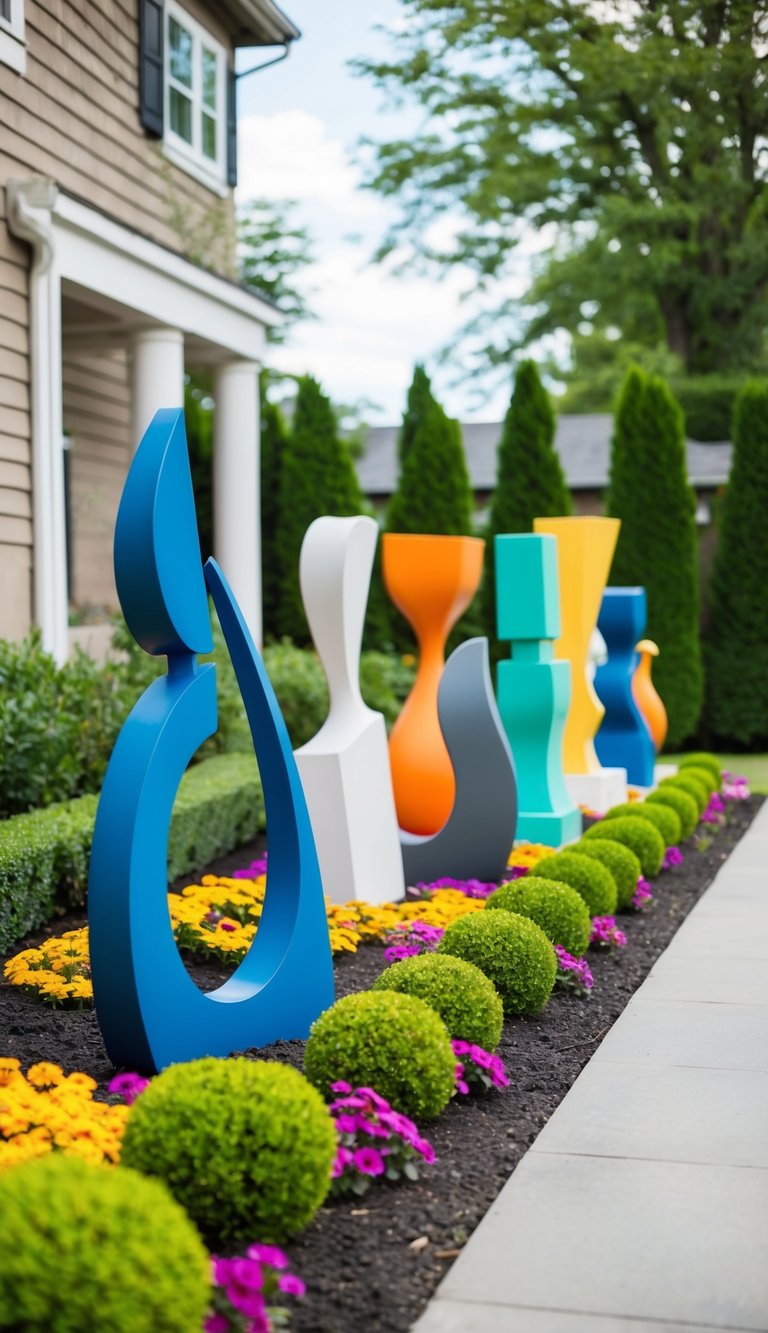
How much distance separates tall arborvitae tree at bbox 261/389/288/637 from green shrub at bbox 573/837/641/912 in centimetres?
901

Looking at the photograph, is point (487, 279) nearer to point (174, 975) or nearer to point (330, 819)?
point (330, 819)

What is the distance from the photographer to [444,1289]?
2.74m

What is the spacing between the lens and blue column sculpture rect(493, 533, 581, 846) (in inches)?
329

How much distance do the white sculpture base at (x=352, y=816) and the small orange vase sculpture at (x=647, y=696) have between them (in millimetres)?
6013

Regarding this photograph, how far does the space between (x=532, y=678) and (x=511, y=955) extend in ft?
13.0

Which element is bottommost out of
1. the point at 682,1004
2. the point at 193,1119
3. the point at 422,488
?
the point at 682,1004

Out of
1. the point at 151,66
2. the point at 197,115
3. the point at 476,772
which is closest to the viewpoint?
the point at 476,772

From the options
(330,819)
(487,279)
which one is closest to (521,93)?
(487,279)

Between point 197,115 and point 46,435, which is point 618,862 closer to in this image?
point 46,435

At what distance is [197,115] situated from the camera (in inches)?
484

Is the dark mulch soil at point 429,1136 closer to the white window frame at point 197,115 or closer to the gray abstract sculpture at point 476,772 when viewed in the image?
the gray abstract sculpture at point 476,772

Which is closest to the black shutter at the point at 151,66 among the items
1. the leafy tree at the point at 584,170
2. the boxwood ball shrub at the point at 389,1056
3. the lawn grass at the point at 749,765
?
the lawn grass at the point at 749,765

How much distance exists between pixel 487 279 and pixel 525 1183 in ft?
86.2

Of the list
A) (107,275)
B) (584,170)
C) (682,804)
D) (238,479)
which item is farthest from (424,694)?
(584,170)
